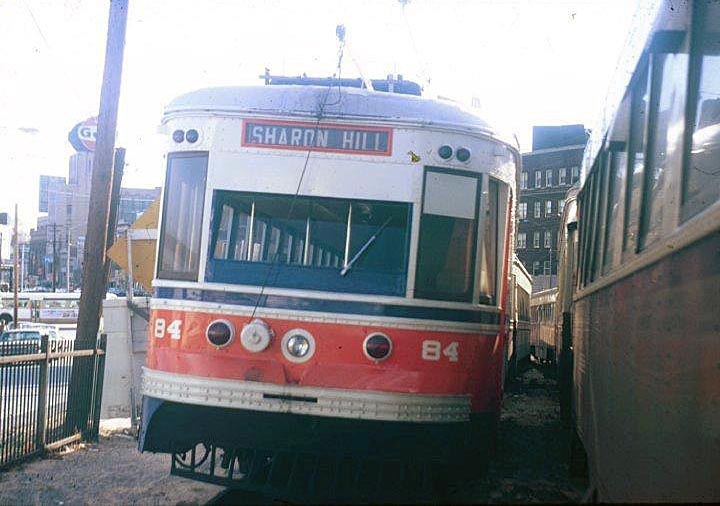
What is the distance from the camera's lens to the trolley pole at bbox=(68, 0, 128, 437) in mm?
9883

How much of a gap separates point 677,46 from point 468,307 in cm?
250

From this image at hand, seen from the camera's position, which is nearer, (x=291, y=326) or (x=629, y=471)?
(x=629, y=471)

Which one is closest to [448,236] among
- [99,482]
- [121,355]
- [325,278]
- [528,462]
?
[325,278]

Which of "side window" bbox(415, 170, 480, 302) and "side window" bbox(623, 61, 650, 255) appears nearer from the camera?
"side window" bbox(623, 61, 650, 255)

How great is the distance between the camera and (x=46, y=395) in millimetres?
8352

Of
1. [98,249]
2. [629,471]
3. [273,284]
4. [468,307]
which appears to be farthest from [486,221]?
[98,249]

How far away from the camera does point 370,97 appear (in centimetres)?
553

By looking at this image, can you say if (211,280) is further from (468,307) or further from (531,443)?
(531,443)

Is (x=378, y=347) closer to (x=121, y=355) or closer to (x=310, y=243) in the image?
(x=310, y=243)

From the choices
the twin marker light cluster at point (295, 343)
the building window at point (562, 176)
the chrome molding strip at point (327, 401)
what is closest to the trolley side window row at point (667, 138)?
the chrome molding strip at point (327, 401)

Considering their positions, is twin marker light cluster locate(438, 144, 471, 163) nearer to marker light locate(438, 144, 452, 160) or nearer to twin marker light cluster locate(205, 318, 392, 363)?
marker light locate(438, 144, 452, 160)

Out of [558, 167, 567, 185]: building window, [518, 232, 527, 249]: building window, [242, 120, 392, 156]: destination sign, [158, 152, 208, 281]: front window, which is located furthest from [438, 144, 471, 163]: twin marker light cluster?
[518, 232, 527, 249]: building window

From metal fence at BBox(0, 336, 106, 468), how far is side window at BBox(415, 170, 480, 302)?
4700mm

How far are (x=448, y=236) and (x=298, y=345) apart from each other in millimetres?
1338
